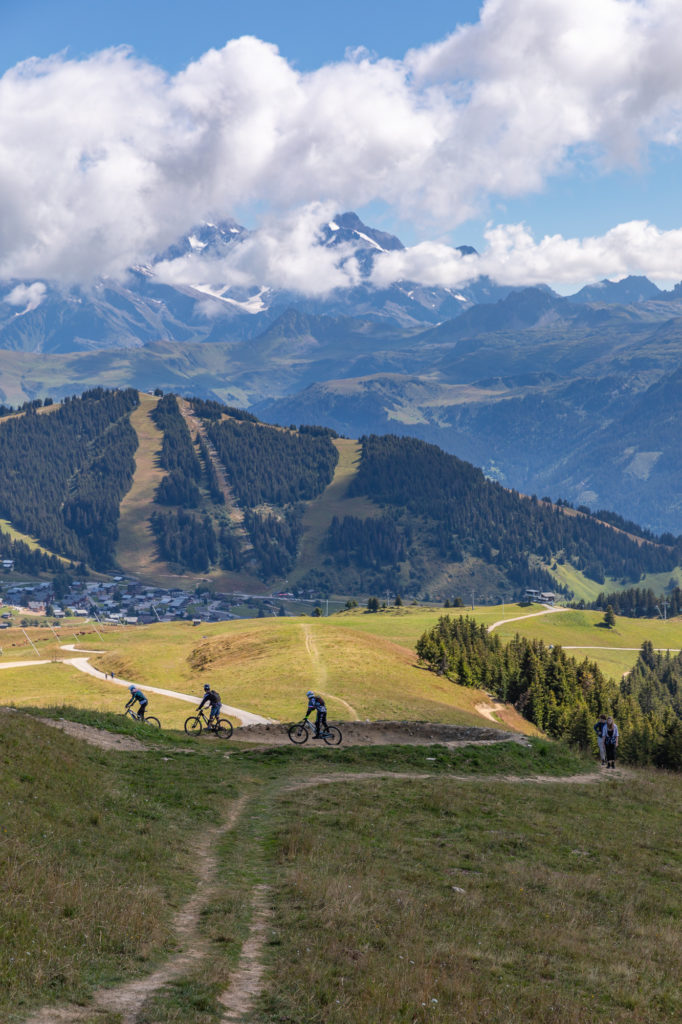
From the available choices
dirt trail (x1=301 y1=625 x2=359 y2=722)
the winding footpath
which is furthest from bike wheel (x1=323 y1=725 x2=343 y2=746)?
dirt trail (x1=301 y1=625 x2=359 y2=722)

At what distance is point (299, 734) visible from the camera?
51.6 meters

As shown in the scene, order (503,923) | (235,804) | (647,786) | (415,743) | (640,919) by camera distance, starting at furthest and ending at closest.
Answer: (415,743)
(647,786)
(235,804)
(640,919)
(503,923)

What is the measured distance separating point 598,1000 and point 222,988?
7779 mm

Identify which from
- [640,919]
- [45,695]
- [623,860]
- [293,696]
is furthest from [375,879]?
[45,695]

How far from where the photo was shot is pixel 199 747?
46.0 metres

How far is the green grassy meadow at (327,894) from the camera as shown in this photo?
49.3 ft

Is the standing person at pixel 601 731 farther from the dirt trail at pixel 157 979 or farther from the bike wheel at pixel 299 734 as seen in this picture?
the dirt trail at pixel 157 979

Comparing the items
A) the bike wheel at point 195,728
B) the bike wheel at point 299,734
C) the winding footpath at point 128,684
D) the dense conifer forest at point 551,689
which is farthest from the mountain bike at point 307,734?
the dense conifer forest at point 551,689

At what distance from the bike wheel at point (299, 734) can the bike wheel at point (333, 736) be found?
134 centimetres

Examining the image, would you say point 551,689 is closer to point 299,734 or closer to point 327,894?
point 299,734

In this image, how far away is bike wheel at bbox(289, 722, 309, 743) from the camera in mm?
51594

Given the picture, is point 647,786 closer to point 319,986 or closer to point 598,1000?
point 598,1000

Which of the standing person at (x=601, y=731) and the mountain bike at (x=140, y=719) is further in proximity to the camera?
the mountain bike at (x=140, y=719)

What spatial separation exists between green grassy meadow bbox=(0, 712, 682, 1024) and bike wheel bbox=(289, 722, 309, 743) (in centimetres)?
1376
